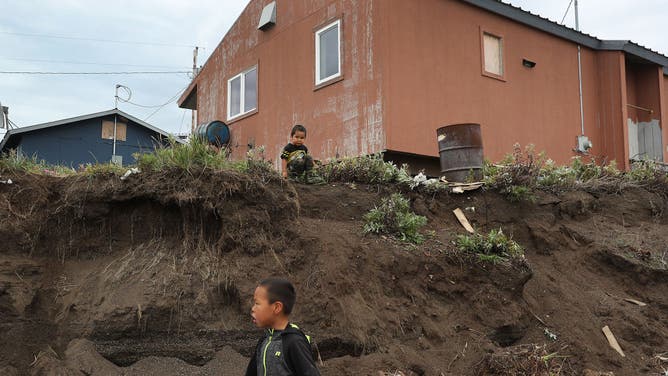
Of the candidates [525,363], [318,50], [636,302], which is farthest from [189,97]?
[525,363]

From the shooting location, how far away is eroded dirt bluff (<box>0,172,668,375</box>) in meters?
4.70

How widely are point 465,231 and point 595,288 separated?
1.80m

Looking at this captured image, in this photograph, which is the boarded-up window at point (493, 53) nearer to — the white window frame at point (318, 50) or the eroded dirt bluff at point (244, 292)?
the white window frame at point (318, 50)

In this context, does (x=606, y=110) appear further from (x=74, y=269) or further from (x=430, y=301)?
(x=74, y=269)

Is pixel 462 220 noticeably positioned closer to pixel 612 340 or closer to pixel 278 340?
pixel 612 340

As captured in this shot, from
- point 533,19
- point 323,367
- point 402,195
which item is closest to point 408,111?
point 402,195

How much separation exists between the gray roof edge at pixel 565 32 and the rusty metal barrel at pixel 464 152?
13.6 feet

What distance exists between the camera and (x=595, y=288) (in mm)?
7191

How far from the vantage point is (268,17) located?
13289 mm

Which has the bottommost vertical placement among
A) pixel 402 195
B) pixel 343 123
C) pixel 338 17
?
pixel 402 195

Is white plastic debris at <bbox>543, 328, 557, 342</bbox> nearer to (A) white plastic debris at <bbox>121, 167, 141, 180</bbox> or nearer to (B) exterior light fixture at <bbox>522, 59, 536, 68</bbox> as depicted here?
(A) white plastic debris at <bbox>121, 167, 141, 180</bbox>

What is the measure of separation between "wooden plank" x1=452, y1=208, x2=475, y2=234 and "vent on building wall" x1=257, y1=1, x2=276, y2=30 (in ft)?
25.2

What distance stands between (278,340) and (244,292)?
1.74 meters

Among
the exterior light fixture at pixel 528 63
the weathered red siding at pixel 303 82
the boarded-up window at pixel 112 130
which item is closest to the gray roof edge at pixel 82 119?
the boarded-up window at pixel 112 130
